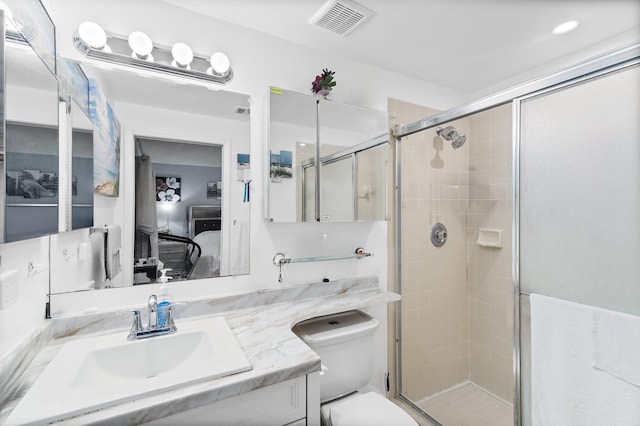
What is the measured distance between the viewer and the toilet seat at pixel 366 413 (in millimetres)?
1347

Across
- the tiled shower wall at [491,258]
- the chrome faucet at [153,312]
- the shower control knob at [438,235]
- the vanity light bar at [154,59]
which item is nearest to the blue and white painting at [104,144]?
the vanity light bar at [154,59]

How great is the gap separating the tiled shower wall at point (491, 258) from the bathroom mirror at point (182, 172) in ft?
6.15

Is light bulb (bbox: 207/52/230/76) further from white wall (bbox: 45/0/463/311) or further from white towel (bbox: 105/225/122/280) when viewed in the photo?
white towel (bbox: 105/225/122/280)

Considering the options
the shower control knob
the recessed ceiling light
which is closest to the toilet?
the shower control knob

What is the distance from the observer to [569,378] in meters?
1.19

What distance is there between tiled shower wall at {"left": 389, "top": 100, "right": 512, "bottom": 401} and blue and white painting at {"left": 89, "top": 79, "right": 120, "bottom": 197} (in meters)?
1.62

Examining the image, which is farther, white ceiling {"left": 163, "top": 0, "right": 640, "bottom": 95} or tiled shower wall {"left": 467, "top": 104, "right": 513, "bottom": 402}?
tiled shower wall {"left": 467, "top": 104, "right": 513, "bottom": 402}

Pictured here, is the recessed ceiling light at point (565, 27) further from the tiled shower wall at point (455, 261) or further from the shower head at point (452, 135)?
the shower head at point (452, 135)

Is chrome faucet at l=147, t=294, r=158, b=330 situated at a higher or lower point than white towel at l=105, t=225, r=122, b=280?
lower

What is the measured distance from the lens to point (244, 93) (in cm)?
155

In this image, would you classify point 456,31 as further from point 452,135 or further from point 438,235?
point 438,235

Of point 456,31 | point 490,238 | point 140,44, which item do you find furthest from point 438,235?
point 140,44

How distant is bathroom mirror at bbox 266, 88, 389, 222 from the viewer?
5.15ft

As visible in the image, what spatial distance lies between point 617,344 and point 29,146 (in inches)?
80.2
